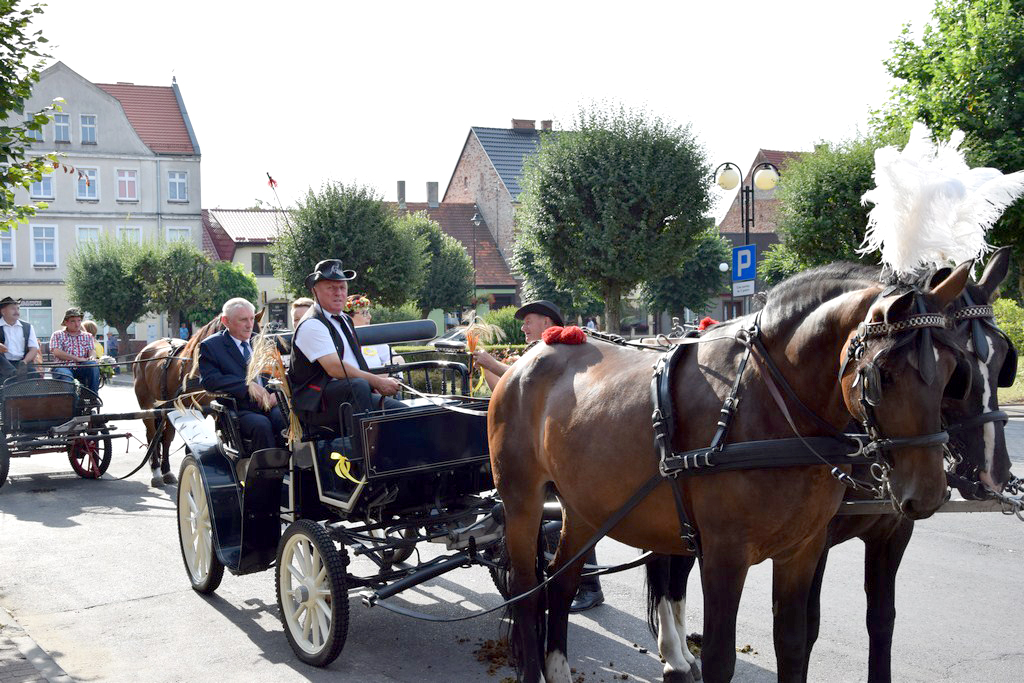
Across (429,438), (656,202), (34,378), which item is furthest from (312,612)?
(656,202)

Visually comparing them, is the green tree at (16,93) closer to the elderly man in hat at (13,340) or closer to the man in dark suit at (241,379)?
the man in dark suit at (241,379)

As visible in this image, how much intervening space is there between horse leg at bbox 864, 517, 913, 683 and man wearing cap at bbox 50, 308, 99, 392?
441 inches

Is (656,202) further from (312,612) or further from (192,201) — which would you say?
(192,201)

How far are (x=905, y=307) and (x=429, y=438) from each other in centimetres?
323

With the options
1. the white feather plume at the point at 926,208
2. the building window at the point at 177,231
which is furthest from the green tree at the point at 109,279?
the white feather plume at the point at 926,208

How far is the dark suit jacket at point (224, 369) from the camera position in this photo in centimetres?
688

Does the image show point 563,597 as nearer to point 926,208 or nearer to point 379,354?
point 926,208

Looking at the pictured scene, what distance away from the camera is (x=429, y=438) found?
558 centimetres

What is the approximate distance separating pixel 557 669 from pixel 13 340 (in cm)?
1052

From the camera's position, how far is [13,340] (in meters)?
12.4

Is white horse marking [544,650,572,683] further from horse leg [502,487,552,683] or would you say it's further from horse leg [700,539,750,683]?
horse leg [700,539,750,683]

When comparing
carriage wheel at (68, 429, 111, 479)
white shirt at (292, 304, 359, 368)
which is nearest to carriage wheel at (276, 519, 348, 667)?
white shirt at (292, 304, 359, 368)

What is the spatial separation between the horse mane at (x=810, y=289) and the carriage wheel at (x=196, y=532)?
4261 mm

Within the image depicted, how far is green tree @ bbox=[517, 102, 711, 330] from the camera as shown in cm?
2355
